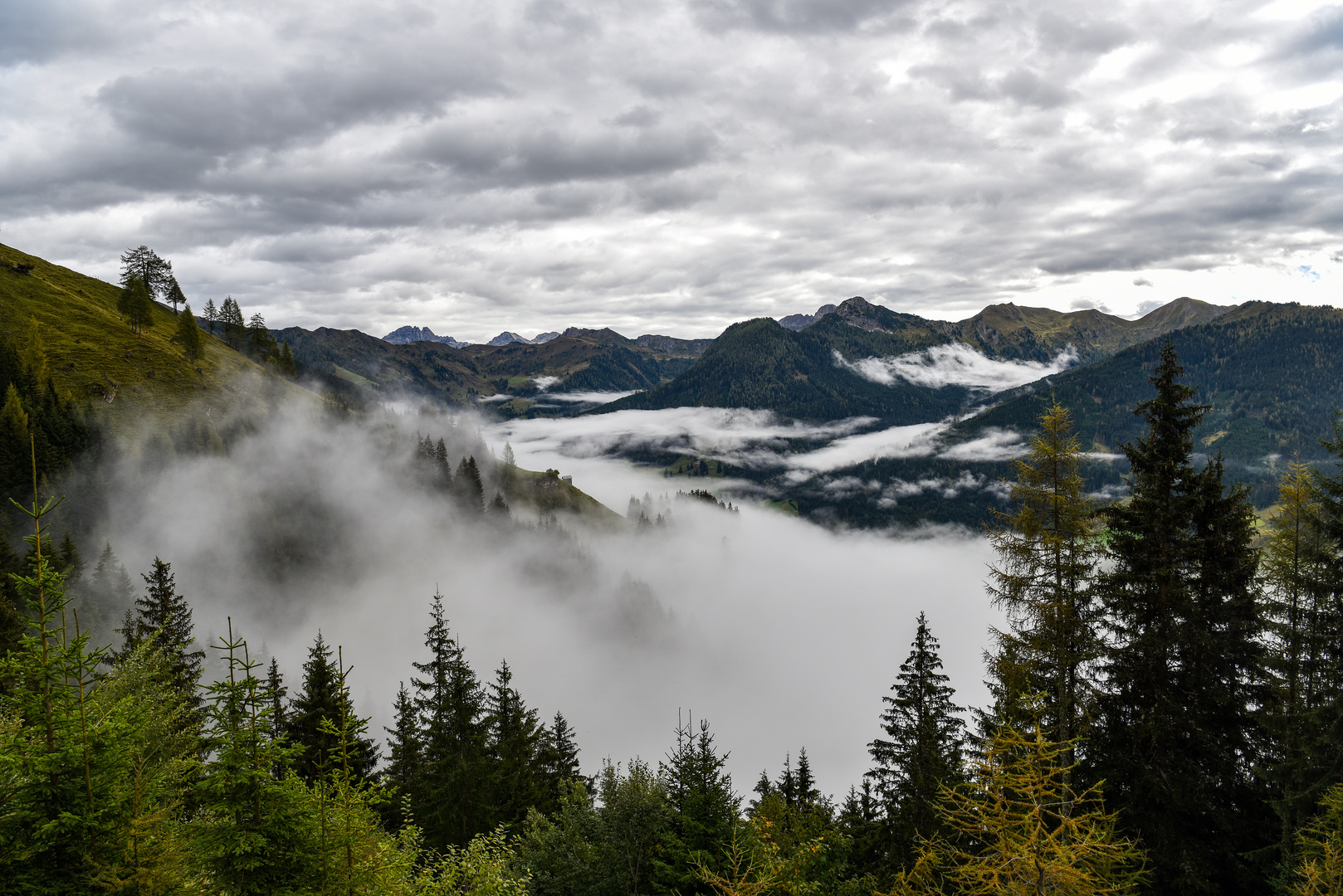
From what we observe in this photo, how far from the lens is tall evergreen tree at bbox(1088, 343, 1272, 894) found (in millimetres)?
21297

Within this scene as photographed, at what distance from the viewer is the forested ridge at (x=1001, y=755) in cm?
1108

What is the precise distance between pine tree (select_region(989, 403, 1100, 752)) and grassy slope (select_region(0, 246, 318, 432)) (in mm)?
141222

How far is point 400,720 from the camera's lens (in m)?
52.0

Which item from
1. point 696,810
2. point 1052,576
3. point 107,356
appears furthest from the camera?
point 107,356

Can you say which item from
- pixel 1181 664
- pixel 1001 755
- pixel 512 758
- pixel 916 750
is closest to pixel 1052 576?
pixel 1181 664

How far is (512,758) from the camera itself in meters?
46.3

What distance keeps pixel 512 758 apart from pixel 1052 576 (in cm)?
3981

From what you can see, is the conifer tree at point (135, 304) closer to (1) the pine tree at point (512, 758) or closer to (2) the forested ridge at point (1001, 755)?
(1) the pine tree at point (512, 758)

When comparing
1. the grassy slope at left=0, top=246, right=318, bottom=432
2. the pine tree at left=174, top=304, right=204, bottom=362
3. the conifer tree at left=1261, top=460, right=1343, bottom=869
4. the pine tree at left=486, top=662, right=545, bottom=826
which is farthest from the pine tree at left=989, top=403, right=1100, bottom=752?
the pine tree at left=174, top=304, right=204, bottom=362

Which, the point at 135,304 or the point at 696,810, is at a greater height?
the point at 135,304

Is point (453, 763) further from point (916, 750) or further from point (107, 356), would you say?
point (107, 356)

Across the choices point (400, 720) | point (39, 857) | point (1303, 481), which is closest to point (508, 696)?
point (400, 720)

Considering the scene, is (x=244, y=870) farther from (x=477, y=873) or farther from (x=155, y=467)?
(x=155, y=467)

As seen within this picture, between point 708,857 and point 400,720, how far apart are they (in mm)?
39216
